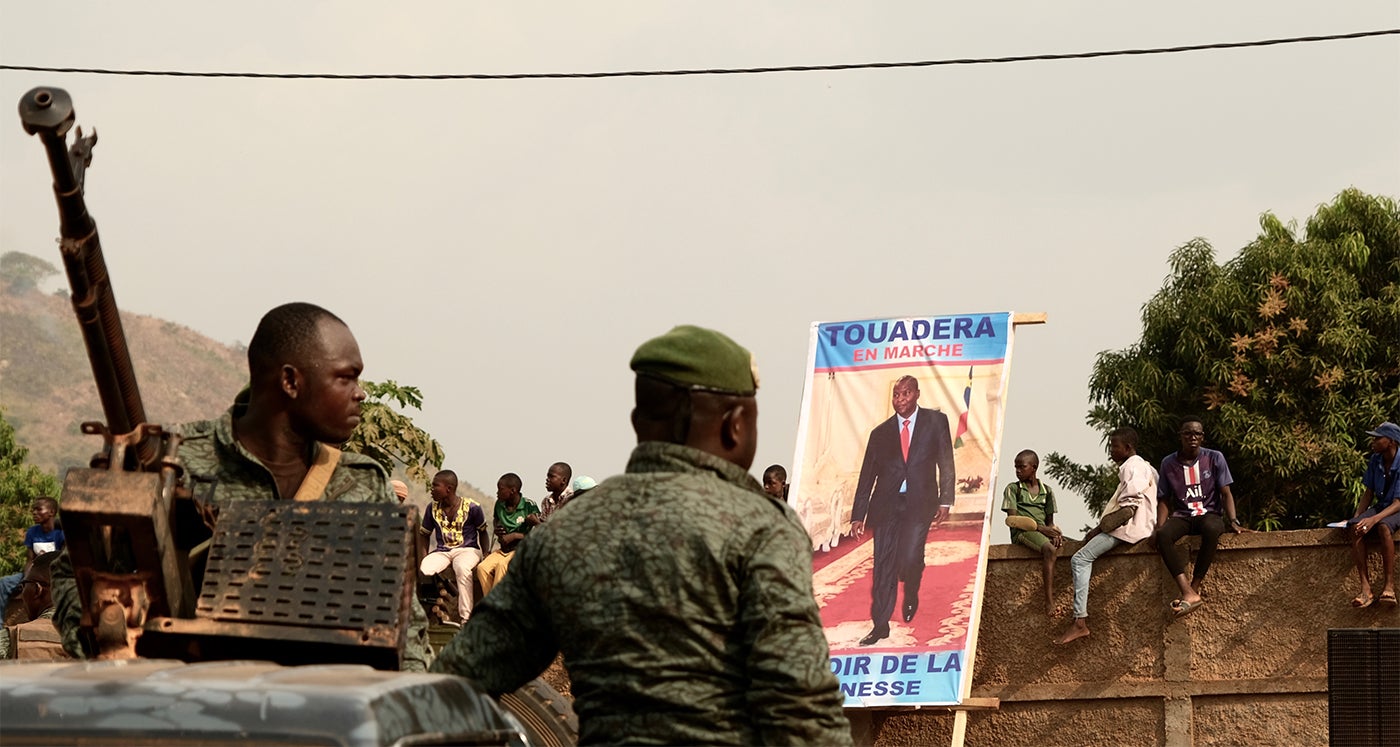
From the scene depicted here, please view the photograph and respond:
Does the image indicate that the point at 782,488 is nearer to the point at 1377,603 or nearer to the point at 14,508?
the point at 1377,603

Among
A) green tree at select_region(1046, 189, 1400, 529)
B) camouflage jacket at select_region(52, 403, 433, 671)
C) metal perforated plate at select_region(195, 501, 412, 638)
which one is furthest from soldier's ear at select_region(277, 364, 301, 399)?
green tree at select_region(1046, 189, 1400, 529)

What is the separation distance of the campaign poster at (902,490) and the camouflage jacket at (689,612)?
9604 millimetres

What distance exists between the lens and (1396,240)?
30.6 m

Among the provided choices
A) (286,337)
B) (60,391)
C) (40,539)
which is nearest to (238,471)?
(286,337)

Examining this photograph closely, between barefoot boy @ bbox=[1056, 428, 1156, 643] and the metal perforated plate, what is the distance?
9540 mm

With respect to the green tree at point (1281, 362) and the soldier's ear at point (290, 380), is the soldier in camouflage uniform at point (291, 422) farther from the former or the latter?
the green tree at point (1281, 362)

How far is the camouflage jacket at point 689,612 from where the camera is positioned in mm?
3400

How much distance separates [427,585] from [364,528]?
9904mm

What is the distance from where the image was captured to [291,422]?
4.58 meters

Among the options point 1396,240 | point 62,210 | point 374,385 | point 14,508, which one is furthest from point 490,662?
point 14,508

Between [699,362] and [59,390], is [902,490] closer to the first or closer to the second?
[699,362]

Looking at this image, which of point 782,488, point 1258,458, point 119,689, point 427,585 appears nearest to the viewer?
point 119,689

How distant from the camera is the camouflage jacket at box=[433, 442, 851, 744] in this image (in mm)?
3400

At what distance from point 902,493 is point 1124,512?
148cm
